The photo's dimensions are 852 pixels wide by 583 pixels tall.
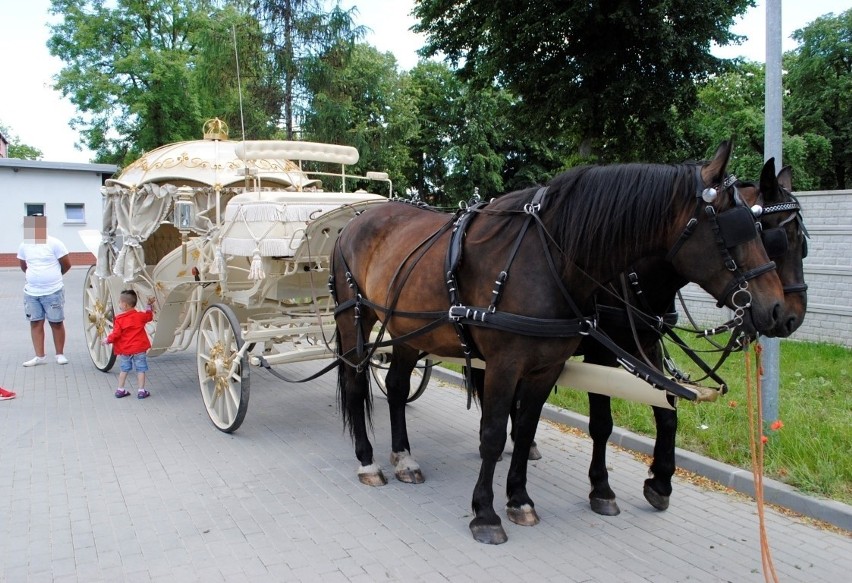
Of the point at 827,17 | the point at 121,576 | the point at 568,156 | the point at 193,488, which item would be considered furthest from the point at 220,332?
the point at 827,17

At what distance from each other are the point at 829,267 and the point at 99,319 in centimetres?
920

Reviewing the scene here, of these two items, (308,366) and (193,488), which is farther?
(308,366)

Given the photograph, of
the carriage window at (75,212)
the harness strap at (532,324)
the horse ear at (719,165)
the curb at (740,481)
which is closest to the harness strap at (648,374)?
the harness strap at (532,324)

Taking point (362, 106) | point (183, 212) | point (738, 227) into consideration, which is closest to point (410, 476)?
point (738, 227)

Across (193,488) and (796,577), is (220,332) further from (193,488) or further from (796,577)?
(796,577)

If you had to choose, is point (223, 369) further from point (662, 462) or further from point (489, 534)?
point (662, 462)

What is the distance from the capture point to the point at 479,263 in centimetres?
374

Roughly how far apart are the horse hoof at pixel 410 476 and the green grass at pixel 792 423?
1877 millimetres

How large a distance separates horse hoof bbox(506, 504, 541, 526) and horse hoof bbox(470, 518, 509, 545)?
0.24 m

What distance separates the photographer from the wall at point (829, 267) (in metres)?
8.14

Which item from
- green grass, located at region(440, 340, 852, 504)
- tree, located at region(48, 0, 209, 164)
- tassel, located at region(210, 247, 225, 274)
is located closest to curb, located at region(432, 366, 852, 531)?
green grass, located at region(440, 340, 852, 504)

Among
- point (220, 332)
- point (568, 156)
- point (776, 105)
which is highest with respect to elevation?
point (568, 156)

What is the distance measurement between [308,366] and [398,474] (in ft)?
13.1

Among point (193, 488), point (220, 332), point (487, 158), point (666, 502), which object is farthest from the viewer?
point (487, 158)
